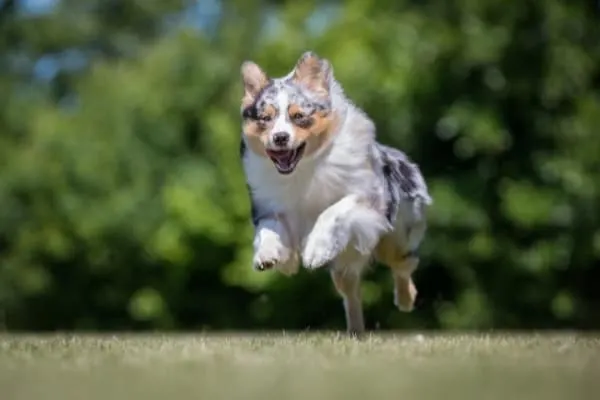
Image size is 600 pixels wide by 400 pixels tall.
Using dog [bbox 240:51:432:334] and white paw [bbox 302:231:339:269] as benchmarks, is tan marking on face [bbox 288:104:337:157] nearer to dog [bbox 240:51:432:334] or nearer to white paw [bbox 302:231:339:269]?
dog [bbox 240:51:432:334]

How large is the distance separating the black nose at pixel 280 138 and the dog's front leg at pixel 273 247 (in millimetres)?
607

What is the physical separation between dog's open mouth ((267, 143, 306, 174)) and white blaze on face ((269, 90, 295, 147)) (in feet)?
0.37

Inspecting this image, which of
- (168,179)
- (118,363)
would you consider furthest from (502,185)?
(118,363)

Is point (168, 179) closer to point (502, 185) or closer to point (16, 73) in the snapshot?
point (502, 185)

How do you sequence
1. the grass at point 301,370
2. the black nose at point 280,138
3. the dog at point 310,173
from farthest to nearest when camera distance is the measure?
the dog at point 310,173, the black nose at point 280,138, the grass at point 301,370

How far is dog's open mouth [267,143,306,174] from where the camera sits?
8.48 metres

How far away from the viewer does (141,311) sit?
82.9 feet

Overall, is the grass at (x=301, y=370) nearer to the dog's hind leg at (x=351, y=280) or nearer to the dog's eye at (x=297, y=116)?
the dog's hind leg at (x=351, y=280)

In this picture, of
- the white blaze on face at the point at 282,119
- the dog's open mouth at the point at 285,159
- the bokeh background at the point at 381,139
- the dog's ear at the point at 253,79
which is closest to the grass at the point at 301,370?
the dog's open mouth at the point at 285,159

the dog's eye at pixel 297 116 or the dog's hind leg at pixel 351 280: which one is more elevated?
the dog's eye at pixel 297 116

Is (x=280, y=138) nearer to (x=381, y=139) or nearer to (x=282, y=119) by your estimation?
(x=282, y=119)

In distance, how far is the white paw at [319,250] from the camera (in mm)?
8367

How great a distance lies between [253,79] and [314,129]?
53cm

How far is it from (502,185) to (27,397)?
16542mm
